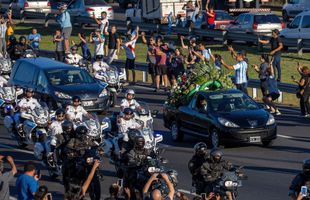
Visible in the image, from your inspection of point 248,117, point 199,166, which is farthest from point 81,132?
point 248,117

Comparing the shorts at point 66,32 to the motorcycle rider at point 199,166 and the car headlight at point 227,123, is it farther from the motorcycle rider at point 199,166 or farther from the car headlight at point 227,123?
the motorcycle rider at point 199,166

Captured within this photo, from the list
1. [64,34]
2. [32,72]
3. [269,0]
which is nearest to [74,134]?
[32,72]

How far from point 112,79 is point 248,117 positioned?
26.7 feet

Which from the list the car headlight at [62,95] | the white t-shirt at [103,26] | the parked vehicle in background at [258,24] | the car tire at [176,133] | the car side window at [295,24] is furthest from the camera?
the parked vehicle in background at [258,24]

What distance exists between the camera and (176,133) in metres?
26.2

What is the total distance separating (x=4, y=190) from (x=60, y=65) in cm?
1520

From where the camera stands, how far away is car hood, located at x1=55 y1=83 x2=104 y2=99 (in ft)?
95.2

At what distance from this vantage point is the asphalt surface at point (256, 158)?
20.2 metres

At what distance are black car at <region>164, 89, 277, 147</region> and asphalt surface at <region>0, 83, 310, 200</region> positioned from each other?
0.35m

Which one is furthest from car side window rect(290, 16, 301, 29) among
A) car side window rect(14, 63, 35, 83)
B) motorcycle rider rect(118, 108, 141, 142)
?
motorcycle rider rect(118, 108, 141, 142)

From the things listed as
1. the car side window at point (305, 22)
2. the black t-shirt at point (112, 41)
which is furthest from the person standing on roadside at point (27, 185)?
the car side window at point (305, 22)

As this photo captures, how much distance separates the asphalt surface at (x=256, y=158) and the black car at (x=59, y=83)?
1652 millimetres

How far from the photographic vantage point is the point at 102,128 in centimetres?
2266

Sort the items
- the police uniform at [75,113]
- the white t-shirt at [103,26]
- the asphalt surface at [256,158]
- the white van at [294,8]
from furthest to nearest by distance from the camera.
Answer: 1. the white van at [294,8]
2. the white t-shirt at [103,26]
3. the police uniform at [75,113]
4. the asphalt surface at [256,158]
